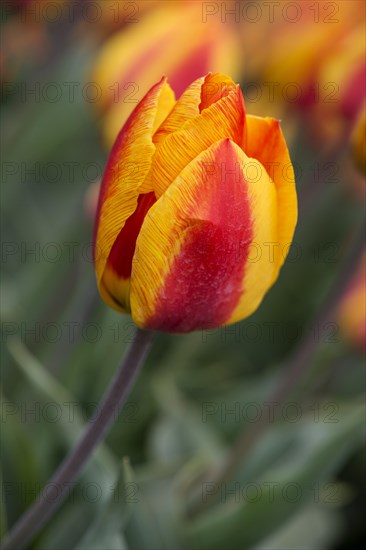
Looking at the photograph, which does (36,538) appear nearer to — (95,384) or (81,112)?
(95,384)

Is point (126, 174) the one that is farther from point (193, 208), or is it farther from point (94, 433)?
point (94, 433)

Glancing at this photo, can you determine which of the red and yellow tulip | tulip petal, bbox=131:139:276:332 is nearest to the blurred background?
the red and yellow tulip

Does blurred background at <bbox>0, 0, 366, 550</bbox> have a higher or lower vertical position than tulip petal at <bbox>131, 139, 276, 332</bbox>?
lower

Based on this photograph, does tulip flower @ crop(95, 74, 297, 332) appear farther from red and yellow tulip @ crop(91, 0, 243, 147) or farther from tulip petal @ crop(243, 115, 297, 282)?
red and yellow tulip @ crop(91, 0, 243, 147)

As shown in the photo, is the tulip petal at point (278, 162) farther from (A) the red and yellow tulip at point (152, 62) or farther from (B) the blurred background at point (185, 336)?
(A) the red and yellow tulip at point (152, 62)

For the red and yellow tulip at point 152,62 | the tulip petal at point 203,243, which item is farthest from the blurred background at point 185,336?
the tulip petal at point 203,243

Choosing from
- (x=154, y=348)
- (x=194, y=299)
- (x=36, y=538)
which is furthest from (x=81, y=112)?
(x=194, y=299)

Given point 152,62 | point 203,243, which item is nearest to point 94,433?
point 203,243
